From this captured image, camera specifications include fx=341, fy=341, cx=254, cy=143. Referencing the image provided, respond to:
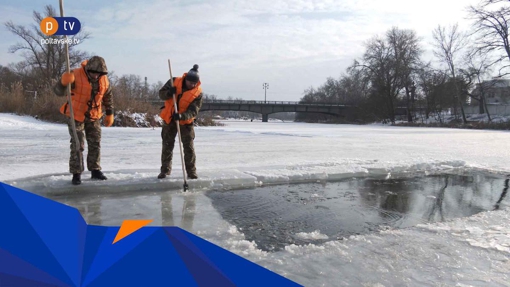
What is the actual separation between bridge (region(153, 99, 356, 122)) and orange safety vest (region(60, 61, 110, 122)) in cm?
5590

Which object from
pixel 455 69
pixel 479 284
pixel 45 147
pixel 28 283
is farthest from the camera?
pixel 455 69

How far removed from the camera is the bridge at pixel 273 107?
208 feet

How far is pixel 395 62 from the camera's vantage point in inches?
1895

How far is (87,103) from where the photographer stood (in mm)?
4539

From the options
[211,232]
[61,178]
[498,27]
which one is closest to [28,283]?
[211,232]

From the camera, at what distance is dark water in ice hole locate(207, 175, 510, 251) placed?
10.5 feet

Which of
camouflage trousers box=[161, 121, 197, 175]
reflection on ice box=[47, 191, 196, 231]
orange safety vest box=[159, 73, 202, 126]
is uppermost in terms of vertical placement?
orange safety vest box=[159, 73, 202, 126]

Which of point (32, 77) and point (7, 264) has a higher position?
point (32, 77)

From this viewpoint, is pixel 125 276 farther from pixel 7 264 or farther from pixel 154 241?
pixel 7 264

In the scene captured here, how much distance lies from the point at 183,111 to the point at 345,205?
2630mm

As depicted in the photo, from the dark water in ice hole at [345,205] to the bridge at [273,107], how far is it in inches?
2209

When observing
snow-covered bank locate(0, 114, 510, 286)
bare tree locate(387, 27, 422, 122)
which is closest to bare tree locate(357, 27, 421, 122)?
bare tree locate(387, 27, 422, 122)

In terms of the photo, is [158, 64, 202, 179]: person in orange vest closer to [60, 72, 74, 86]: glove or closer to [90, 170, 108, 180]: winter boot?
[90, 170, 108, 180]: winter boot

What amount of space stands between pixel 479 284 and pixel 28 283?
2.44m
